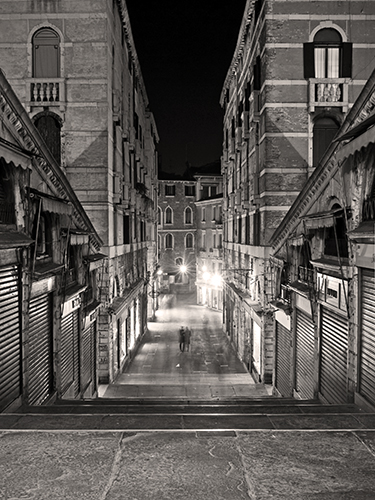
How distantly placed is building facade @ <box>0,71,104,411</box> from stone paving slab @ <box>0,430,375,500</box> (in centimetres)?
345

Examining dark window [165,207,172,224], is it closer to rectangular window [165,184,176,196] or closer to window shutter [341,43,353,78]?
rectangular window [165,184,176,196]

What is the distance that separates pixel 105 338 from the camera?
64.3 feet

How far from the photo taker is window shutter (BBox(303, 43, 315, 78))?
20.0m

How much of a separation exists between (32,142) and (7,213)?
7.51ft

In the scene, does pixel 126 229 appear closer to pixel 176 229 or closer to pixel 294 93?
pixel 294 93

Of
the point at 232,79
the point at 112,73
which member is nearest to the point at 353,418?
the point at 112,73

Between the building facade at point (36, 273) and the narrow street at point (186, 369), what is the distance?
3.86m

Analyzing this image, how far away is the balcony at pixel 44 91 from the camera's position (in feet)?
66.2

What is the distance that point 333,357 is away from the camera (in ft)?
37.3

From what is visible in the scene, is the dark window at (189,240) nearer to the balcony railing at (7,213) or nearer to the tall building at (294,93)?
the tall building at (294,93)

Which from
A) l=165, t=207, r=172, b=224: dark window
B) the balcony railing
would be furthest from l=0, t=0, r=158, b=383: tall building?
l=165, t=207, r=172, b=224: dark window

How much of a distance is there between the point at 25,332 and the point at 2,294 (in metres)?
1.51

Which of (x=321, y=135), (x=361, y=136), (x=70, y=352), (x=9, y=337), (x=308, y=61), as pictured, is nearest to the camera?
(x=361, y=136)

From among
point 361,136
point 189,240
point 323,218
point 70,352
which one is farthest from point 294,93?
point 189,240
